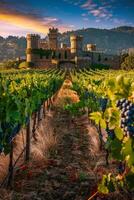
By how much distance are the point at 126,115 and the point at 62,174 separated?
4.89m

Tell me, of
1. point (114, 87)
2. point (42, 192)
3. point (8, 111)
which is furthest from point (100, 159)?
point (114, 87)

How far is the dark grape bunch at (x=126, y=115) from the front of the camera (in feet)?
11.3

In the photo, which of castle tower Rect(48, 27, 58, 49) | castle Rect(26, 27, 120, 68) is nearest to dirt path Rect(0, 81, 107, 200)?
castle Rect(26, 27, 120, 68)

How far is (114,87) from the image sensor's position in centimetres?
391

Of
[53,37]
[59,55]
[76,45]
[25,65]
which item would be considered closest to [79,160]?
[25,65]

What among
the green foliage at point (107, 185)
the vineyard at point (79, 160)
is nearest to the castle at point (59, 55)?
the vineyard at point (79, 160)

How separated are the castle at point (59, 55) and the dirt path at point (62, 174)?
84.2 metres

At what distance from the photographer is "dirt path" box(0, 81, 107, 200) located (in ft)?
22.7

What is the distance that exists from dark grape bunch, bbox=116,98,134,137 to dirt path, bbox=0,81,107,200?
3441 mm

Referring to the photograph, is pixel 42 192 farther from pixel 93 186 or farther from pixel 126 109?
pixel 126 109

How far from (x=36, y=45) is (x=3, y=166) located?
3970 inches

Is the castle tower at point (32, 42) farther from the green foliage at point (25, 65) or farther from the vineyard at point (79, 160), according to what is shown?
the vineyard at point (79, 160)

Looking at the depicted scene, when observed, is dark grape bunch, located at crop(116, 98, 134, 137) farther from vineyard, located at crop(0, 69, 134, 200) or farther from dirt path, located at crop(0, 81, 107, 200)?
dirt path, located at crop(0, 81, 107, 200)

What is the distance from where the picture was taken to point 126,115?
136 inches
